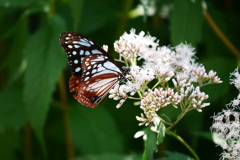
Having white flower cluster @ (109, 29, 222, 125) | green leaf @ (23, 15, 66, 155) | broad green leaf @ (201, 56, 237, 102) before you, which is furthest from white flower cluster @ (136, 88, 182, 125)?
broad green leaf @ (201, 56, 237, 102)

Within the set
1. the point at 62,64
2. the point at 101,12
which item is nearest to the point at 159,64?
the point at 62,64

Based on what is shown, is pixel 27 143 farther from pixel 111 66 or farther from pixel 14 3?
pixel 111 66

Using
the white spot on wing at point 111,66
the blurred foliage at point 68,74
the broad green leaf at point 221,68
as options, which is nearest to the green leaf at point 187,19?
the blurred foliage at point 68,74

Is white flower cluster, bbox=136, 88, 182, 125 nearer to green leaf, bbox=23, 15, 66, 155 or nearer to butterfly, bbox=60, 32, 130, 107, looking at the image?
butterfly, bbox=60, 32, 130, 107

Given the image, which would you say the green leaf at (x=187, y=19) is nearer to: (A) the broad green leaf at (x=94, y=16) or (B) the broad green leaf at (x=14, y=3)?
(A) the broad green leaf at (x=94, y=16)

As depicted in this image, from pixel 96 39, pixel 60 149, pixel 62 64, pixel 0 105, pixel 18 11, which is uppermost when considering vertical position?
pixel 18 11

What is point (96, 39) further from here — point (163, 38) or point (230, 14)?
point (230, 14)
